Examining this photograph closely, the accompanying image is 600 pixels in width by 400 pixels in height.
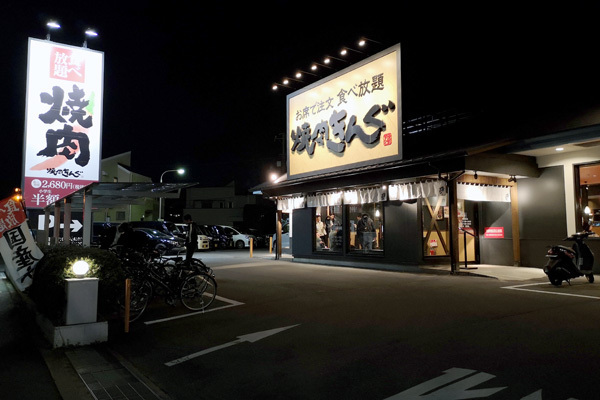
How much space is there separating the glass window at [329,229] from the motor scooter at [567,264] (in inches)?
312

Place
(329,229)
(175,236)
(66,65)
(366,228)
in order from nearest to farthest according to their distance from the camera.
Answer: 1. (66,65)
2. (366,228)
3. (329,229)
4. (175,236)

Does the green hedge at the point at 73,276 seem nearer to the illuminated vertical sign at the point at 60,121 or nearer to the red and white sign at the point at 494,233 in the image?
the illuminated vertical sign at the point at 60,121

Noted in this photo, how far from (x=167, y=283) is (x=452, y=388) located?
20.8 feet

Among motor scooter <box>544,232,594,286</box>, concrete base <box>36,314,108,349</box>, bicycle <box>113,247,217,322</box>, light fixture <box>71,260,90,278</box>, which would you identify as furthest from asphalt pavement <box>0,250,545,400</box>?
motor scooter <box>544,232,594,286</box>

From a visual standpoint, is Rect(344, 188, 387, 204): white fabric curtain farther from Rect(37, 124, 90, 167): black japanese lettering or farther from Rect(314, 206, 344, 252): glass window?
Rect(37, 124, 90, 167): black japanese lettering

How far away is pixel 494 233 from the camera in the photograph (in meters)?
14.8

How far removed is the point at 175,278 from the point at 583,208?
1163cm

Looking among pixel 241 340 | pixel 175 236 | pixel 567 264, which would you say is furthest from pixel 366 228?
pixel 175 236

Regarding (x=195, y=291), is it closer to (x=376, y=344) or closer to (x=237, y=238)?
(x=376, y=344)

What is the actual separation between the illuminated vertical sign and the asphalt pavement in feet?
24.2

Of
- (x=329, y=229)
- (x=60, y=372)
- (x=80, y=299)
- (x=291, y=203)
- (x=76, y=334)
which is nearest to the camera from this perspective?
(x=60, y=372)

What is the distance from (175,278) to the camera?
897 cm

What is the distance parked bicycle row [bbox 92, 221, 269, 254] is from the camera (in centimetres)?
2158

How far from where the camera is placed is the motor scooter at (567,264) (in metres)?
10.1
